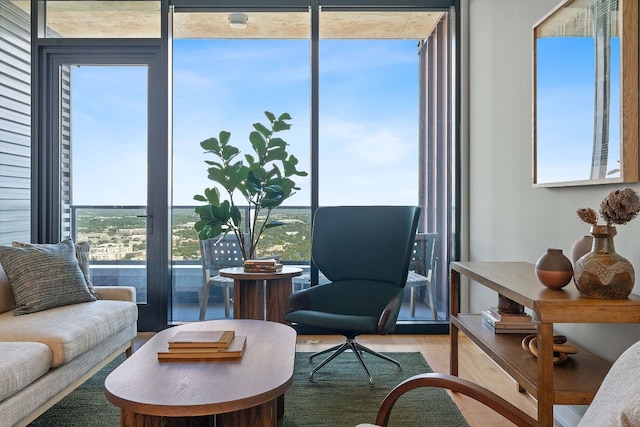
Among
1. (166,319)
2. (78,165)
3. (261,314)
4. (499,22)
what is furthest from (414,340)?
(78,165)

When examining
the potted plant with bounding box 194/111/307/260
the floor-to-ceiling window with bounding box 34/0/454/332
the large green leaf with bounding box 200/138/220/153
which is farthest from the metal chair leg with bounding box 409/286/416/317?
the large green leaf with bounding box 200/138/220/153

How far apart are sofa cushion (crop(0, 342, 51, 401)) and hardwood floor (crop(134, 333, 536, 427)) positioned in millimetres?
1504

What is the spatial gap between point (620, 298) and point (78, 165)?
3874mm

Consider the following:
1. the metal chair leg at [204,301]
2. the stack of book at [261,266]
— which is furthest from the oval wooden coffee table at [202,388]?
the metal chair leg at [204,301]

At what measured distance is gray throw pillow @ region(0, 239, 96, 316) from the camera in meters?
2.75

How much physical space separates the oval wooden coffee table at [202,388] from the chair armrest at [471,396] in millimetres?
357

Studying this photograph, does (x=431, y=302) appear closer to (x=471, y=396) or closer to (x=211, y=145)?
(x=211, y=145)

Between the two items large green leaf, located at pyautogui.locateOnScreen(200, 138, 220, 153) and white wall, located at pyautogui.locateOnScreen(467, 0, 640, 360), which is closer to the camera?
white wall, located at pyautogui.locateOnScreen(467, 0, 640, 360)

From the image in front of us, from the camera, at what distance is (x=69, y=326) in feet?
8.07

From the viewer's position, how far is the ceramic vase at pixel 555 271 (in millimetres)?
1804

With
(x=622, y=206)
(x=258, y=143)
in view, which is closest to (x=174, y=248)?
(x=258, y=143)

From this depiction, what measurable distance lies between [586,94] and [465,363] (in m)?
1.88

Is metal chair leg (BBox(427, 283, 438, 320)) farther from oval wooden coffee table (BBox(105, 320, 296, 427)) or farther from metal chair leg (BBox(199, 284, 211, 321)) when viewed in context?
oval wooden coffee table (BBox(105, 320, 296, 427))

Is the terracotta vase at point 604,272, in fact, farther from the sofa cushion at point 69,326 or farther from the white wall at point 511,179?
the sofa cushion at point 69,326
